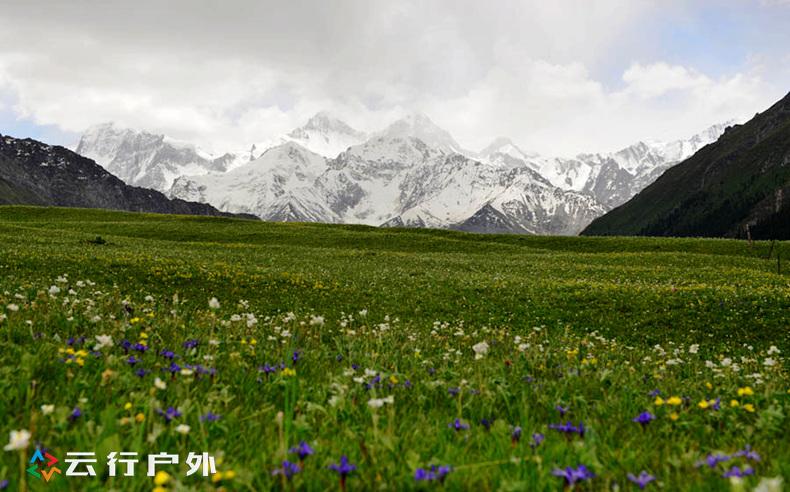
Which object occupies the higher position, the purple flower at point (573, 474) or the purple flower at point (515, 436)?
the purple flower at point (573, 474)

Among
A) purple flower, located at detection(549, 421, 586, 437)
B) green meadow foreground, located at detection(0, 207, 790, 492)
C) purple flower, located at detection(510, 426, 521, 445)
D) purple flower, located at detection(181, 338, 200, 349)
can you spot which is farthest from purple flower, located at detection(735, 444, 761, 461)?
purple flower, located at detection(181, 338, 200, 349)

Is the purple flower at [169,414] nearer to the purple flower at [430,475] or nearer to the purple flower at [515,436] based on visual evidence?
the purple flower at [430,475]

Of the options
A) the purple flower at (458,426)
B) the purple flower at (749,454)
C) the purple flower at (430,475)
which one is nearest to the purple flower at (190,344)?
the purple flower at (458,426)

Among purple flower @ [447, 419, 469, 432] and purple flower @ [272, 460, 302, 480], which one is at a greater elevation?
purple flower @ [272, 460, 302, 480]

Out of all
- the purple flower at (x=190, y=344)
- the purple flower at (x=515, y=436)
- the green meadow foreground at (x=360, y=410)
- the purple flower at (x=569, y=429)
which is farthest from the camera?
the purple flower at (x=190, y=344)

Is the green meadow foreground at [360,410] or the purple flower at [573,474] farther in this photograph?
the green meadow foreground at [360,410]

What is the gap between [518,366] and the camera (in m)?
→ 7.18

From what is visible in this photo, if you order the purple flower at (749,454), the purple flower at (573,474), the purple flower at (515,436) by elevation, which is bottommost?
the purple flower at (515,436)

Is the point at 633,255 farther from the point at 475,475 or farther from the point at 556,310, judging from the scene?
the point at 475,475

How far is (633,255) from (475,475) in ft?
169

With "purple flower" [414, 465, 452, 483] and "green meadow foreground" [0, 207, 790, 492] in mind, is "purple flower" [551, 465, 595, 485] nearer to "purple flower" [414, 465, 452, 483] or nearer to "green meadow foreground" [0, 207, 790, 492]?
"green meadow foreground" [0, 207, 790, 492]

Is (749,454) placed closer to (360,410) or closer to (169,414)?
(360,410)

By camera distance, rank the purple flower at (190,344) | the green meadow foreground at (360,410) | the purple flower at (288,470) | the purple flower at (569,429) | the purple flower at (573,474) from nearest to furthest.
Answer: the purple flower at (573,474)
the purple flower at (288,470)
the green meadow foreground at (360,410)
the purple flower at (569,429)
the purple flower at (190,344)

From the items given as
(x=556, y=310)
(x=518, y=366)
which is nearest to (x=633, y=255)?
(x=556, y=310)
